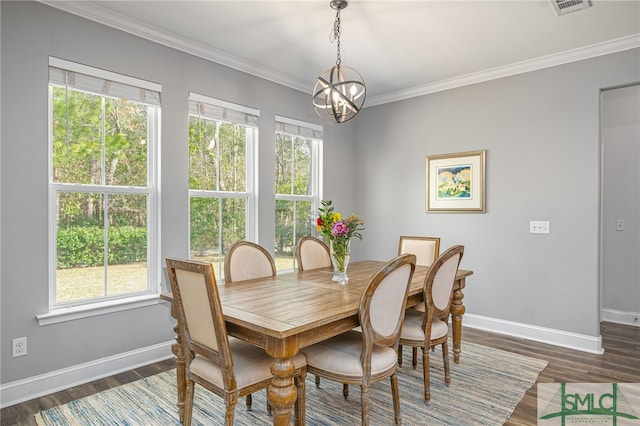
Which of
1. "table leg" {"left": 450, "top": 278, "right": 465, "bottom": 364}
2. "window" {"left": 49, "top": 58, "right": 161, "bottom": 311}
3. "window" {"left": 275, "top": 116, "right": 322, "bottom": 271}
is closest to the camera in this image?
"window" {"left": 49, "top": 58, "right": 161, "bottom": 311}

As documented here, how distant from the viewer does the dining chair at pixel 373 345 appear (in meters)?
1.90

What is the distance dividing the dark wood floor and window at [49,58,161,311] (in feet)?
1.97

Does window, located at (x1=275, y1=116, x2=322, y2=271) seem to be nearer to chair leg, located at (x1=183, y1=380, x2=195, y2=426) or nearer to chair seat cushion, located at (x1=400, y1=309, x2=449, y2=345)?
chair seat cushion, located at (x1=400, y1=309, x2=449, y2=345)

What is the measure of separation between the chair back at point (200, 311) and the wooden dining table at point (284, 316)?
11 cm

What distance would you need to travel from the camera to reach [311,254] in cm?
337

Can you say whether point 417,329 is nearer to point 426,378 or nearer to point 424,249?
point 426,378

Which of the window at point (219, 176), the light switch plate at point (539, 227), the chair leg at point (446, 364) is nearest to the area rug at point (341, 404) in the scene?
the chair leg at point (446, 364)

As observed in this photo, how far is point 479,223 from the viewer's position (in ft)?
13.6

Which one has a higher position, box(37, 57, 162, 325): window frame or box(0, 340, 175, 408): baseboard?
box(37, 57, 162, 325): window frame

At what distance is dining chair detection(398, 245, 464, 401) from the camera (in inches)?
95.0

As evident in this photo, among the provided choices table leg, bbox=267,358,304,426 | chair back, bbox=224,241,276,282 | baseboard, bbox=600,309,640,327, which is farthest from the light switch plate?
table leg, bbox=267,358,304,426

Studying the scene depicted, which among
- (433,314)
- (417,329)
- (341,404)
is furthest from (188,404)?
(433,314)

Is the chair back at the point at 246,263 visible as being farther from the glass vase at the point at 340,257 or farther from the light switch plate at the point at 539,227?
the light switch plate at the point at 539,227

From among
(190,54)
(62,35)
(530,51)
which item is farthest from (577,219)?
(62,35)
